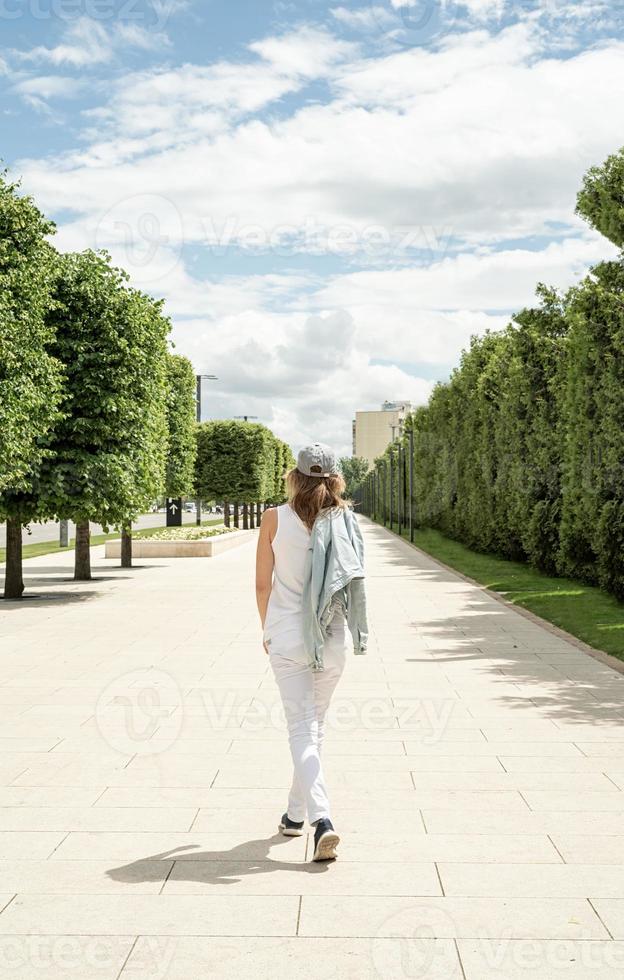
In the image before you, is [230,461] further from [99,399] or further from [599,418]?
[599,418]

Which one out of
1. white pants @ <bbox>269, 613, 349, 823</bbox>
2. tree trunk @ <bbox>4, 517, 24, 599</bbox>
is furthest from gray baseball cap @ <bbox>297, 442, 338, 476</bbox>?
tree trunk @ <bbox>4, 517, 24, 599</bbox>

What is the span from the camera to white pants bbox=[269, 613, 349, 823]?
16.0 feet

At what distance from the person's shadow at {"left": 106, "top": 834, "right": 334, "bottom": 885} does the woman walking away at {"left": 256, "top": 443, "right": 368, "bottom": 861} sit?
0.24m

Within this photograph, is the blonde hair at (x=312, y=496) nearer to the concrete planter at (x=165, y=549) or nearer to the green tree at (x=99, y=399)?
the green tree at (x=99, y=399)

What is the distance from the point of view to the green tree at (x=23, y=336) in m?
14.3

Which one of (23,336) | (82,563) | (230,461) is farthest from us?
(230,461)

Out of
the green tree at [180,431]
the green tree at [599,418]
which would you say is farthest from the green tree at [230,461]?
the green tree at [599,418]

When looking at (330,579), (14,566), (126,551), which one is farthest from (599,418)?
(330,579)

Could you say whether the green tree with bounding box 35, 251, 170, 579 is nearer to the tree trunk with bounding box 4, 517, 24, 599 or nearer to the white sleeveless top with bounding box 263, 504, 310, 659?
the tree trunk with bounding box 4, 517, 24, 599

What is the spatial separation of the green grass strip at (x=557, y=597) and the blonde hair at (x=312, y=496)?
22.0 ft

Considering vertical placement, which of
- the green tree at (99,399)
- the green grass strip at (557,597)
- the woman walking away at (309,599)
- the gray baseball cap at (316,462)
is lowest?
the green grass strip at (557,597)

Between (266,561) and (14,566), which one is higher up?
(266,561)

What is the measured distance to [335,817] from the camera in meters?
5.51

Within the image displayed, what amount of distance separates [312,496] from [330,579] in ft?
1.34
